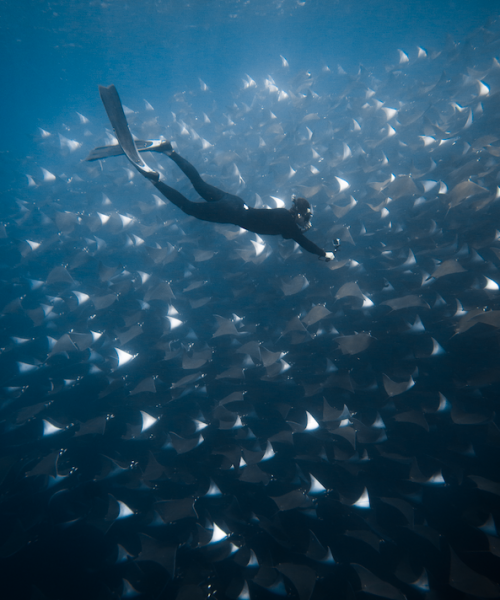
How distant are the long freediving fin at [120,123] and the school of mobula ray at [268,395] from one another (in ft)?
4.27

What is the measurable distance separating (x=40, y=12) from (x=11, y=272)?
19803 millimetres

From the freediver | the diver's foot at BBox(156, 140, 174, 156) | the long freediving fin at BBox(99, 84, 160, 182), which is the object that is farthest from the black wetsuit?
the diver's foot at BBox(156, 140, 174, 156)

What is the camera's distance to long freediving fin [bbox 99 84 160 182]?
12.3 feet

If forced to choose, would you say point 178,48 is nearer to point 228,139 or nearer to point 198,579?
point 228,139

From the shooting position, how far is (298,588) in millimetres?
2475

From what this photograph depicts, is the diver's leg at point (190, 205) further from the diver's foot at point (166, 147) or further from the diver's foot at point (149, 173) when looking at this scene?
the diver's foot at point (166, 147)

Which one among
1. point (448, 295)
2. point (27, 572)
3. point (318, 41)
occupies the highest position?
point (318, 41)

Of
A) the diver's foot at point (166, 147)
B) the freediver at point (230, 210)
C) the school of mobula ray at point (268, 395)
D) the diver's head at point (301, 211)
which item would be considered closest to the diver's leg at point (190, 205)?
the freediver at point (230, 210)

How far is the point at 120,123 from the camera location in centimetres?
386

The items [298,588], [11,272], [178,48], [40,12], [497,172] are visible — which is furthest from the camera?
[178,48]

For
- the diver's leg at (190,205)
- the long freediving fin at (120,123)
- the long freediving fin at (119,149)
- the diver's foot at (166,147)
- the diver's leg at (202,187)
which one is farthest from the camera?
the diver's foot at (166,147)

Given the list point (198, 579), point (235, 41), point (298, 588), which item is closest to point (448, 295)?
point (298, 588)

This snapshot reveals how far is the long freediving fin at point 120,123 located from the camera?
3.76 metres

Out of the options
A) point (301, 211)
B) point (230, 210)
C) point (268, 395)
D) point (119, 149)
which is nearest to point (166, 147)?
point (119, 149)
